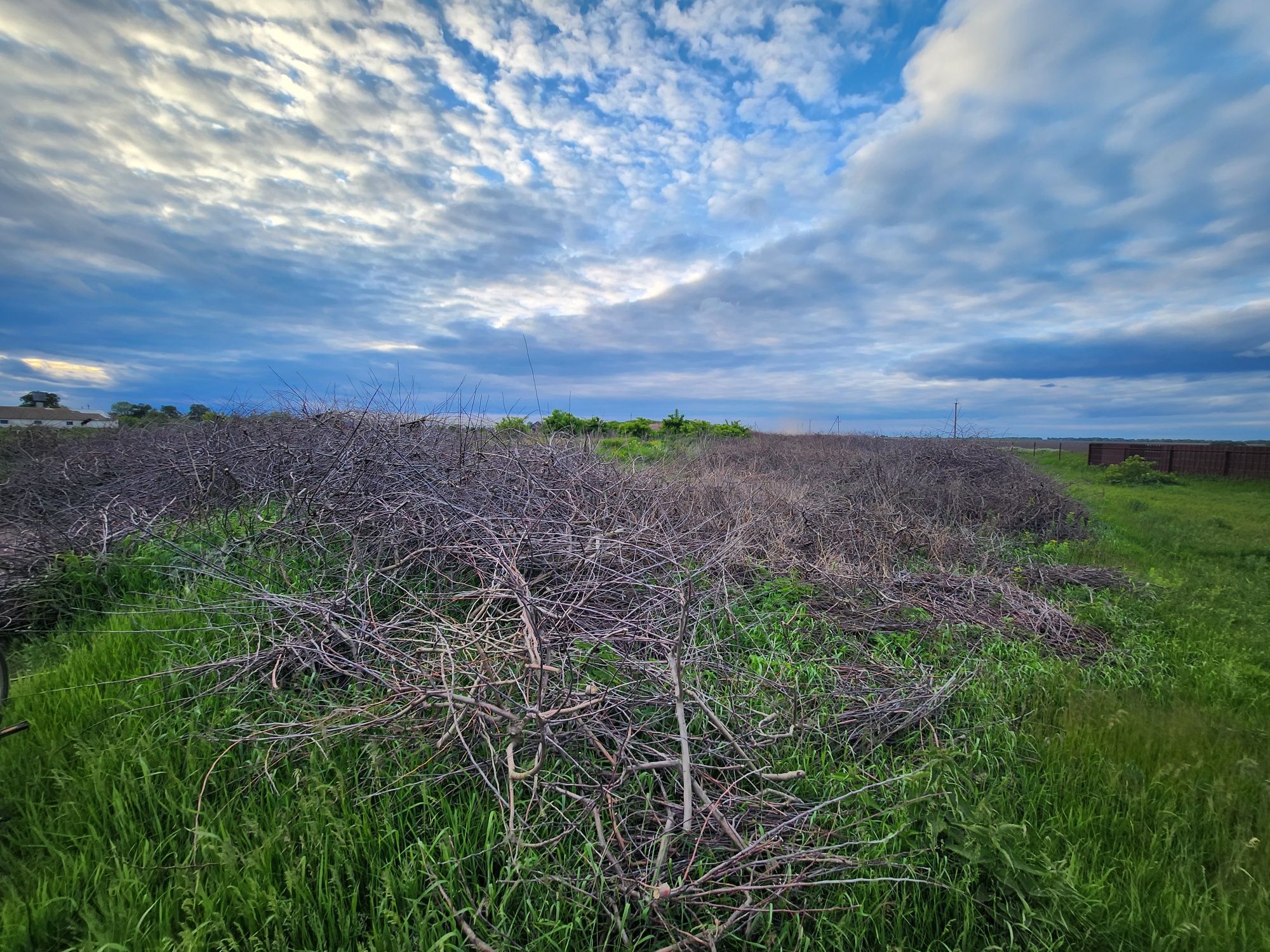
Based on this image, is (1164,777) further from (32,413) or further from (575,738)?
(32,413)

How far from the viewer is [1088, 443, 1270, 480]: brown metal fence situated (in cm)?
1731

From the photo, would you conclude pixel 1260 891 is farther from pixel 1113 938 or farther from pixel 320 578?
pixel 320 578

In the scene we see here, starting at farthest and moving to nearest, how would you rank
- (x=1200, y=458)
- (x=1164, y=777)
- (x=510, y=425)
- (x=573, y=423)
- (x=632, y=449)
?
(x=1200, y=458), (x=573, y=423), (x=632, y=449), (x=510, y=425), (x=1164, y=777)

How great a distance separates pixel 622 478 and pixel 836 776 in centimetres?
423

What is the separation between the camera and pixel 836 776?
7.74ft

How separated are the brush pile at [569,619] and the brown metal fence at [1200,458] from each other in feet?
57.4

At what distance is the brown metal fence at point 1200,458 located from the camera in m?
17.3

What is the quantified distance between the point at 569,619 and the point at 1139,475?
23.7 m

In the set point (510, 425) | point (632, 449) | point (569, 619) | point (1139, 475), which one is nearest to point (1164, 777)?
point (569, 619)

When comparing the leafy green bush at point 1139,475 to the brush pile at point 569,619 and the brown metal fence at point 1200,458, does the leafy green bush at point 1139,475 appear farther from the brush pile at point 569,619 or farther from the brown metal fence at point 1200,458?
the brush pile at point 569,619

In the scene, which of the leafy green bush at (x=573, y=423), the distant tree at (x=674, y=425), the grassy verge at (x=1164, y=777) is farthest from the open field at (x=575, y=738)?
the distant tree at (x=674, y=425)

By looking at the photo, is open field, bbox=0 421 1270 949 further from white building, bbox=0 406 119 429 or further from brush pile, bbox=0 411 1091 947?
white building, bbox=0 406 119 429

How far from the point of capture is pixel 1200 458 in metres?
19.4

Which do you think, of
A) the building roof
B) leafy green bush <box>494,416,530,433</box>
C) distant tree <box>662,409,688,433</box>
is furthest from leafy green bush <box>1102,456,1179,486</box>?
the building roof
